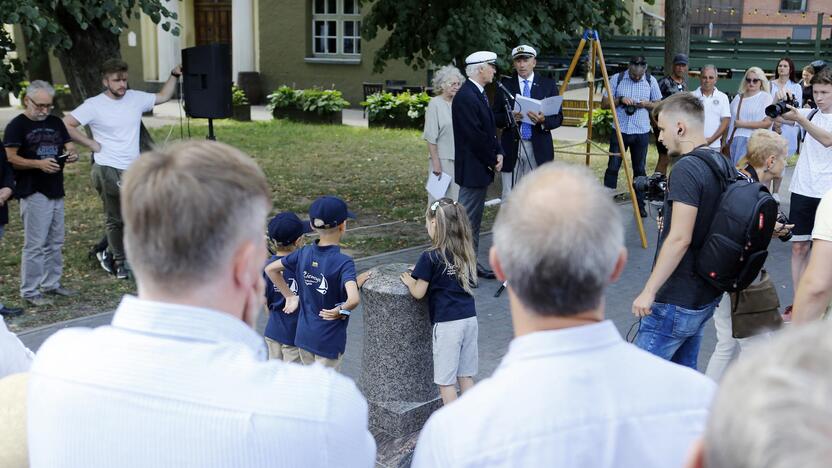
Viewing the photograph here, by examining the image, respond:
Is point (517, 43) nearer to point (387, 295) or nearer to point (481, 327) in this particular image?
point (481, 327)

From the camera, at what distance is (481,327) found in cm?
648

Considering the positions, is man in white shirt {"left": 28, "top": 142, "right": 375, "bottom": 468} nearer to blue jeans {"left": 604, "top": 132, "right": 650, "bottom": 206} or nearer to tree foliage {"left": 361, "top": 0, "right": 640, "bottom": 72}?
tree foliage {"left": 361, "top": 0, "right": 640, "bottom": 72}

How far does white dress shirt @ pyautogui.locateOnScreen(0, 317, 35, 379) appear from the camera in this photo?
2250mm

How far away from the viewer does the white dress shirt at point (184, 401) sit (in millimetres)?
1522

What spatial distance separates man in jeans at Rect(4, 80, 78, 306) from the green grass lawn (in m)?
0.27

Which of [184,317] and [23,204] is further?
[23,204]

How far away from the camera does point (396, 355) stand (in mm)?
4805

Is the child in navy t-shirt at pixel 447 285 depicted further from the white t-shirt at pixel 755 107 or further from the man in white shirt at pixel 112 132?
the white t-shirt at pixel 755 107

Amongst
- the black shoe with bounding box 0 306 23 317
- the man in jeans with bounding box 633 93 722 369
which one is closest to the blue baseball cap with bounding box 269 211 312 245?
the man in jeans with bounding box 633 93 722 369

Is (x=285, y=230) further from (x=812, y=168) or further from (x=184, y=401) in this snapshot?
(x=812, y=168)

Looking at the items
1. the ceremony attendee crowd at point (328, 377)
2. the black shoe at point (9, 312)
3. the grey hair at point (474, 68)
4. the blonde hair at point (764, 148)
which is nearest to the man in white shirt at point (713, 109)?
the grey hair at point (474, 68)

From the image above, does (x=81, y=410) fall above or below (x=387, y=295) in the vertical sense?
above

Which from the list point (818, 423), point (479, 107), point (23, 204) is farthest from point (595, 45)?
point (818, 423)

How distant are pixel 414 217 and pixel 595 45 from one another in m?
3.05
